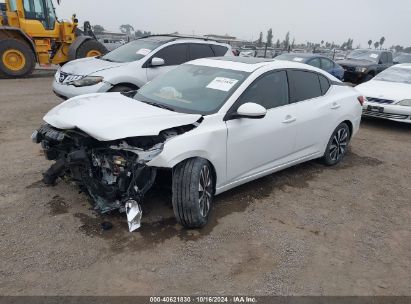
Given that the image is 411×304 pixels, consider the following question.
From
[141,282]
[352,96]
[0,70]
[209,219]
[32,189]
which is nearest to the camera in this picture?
[141,282]

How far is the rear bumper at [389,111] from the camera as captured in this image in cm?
804

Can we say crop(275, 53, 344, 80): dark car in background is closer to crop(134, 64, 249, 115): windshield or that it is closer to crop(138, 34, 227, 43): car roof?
crop(138, 34, 227, 43): car roof

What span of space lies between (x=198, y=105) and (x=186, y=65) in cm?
118

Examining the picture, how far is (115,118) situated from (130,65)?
13.8 ft

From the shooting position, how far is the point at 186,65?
16.3ft

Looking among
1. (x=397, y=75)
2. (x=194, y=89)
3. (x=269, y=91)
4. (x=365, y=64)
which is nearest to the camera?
(x=194, y=89)

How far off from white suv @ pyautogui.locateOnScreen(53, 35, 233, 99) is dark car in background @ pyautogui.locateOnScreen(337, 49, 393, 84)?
7.54 metres

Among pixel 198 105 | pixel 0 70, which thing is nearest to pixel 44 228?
pixel 198 105

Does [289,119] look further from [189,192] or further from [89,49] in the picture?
[89,49]

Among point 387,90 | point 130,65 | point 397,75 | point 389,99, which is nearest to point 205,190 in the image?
point 130,65

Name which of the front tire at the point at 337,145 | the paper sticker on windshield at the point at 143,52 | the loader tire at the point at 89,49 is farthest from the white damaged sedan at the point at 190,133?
the loader tire at the point at 89,49

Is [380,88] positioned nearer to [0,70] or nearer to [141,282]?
[141,282]

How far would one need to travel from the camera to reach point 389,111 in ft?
26.7

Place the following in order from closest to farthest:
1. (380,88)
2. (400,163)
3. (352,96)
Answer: (352,96) → (400,163) → (380,88)
